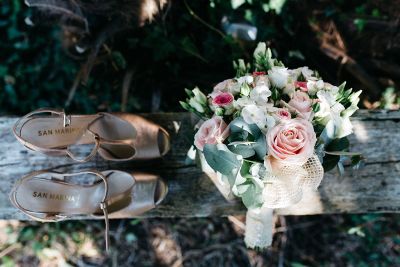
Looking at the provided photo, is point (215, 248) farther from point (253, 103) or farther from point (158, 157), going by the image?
point (253, 103)

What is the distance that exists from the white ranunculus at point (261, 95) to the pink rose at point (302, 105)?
0.28 feet

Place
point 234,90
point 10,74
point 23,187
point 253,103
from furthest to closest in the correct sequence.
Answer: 1. point 10,74
2. point 23,187
3. point 234,90
4. point 253,103

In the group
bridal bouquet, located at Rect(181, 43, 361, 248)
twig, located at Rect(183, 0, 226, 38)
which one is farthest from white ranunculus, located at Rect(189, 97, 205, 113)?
twig, located at Rect(183, 0, 226, 38)

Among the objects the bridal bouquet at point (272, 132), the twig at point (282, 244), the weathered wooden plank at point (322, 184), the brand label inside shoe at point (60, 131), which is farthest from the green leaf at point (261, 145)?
the twig at point (282, 244)

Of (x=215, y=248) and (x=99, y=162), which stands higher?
(x=99, y=162)

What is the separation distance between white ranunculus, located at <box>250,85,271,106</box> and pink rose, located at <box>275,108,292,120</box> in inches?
2.3

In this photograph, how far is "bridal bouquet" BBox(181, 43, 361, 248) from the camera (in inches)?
50.1

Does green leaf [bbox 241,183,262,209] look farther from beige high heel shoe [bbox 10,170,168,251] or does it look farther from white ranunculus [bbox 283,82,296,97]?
beige high heel shoe [bbox 10,170,168,251]

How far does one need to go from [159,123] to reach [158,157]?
17 centimetres

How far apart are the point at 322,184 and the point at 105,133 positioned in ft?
3.19

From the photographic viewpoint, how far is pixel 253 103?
4.37ft

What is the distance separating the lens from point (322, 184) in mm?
1902

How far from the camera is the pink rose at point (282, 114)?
1.29 meters

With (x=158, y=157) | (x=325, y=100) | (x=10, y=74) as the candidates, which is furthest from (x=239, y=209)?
(x=10, y=74)
